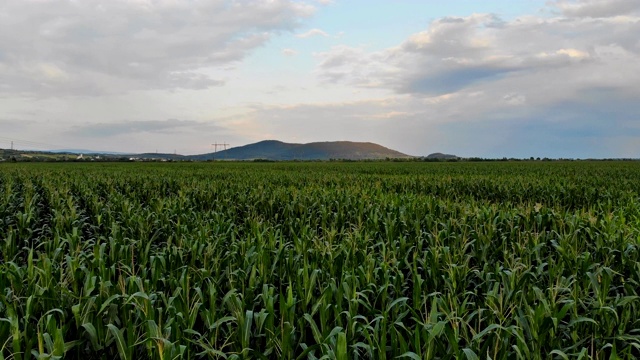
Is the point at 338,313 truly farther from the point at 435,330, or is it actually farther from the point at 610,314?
the point at 610,314

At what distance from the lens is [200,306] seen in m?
3.75

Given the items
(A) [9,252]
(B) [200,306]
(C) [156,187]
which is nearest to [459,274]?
(B) [200,306]

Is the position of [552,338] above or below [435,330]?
below

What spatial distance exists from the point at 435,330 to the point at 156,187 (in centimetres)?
2040

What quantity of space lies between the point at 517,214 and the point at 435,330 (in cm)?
894

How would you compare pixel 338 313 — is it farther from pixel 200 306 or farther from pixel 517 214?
pixel 517 214

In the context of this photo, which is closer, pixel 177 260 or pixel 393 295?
pixel 393 295

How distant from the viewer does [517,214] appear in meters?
10.9

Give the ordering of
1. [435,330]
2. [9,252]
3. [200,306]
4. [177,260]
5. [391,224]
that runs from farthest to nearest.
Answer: [391,224]
[9,252]
[177,260]
[200,306]
[435,330]

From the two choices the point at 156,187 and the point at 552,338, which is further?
the point at 156,187

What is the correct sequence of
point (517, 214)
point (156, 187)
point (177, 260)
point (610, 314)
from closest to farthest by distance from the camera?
1. point (610, 314)
2. point (177, 260)
3. point (517, 214)
4. point (156, 187)

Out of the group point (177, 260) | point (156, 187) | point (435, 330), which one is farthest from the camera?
point (156, 187)

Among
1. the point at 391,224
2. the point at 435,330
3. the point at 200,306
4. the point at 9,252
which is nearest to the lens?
the point at 435,330

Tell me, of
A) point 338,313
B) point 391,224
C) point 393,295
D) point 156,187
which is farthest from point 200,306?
point 156,187
